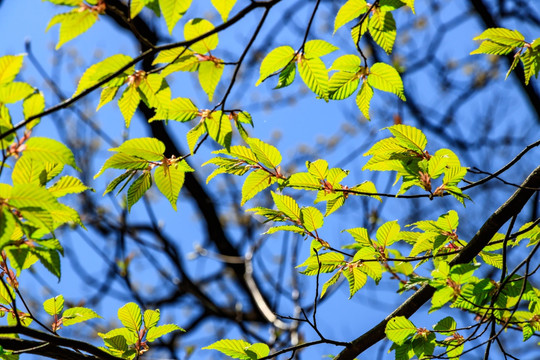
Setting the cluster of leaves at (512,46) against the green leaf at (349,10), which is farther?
the cluster of leaves at (512,46)

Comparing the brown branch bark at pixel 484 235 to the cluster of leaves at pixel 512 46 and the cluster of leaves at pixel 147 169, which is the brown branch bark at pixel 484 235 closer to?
the cluster of leaves at pixel 512 46

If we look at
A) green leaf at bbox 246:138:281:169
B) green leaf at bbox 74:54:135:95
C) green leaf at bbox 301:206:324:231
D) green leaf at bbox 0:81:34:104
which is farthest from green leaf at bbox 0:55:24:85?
green leaf at bbox 301:206:324:231

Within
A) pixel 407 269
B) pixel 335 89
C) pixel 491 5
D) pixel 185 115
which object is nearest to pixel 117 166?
pixel 185 115

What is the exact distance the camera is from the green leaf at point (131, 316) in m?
1.48

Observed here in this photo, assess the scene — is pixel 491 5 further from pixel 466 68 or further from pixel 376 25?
pixel 376 25

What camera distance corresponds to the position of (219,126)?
4.32ft

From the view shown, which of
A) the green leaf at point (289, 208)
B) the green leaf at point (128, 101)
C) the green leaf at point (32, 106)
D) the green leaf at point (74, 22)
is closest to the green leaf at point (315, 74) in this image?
the green leaf at point (289, 208)

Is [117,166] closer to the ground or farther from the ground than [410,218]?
closer to the ground

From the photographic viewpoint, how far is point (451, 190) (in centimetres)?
135

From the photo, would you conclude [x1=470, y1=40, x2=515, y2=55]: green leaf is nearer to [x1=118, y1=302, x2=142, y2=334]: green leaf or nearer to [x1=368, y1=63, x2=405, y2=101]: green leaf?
[x1=368, y1=63, x2=405, y2=101]: green leaf

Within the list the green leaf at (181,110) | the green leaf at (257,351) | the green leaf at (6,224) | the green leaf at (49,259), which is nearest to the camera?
the green leaf at (6,224)

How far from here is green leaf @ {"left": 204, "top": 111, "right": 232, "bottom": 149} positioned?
51.8 inches

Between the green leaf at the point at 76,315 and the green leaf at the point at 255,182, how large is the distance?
581 millimetres

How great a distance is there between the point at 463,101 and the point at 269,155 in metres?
5.04
